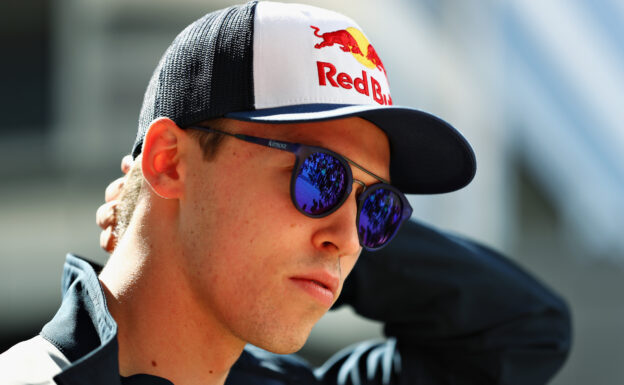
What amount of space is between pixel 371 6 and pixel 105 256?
14.8 feet

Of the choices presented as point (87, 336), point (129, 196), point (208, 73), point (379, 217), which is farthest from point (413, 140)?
point (87, 336)

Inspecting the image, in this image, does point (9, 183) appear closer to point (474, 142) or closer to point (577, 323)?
point (474, 142)

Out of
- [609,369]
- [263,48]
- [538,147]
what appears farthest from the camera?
[538,147]

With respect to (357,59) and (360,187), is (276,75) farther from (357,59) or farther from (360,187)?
(360,187)

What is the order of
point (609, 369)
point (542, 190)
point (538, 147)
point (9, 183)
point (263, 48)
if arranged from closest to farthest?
point (263, 48) < point (609, 369) < point (9, 183) < point (538, 147) < point (542, 190)

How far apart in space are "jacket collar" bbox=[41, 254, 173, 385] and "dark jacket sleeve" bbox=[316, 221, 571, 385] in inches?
41.1

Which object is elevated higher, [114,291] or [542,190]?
[114,291]

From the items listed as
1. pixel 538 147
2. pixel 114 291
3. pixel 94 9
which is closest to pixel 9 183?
pixel 94 9

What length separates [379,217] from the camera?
2.26m

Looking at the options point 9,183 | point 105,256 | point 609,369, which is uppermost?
point 9,183

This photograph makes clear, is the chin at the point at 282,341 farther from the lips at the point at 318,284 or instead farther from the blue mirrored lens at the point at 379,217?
Answer: the blue mirrored lens at the point at 379,217

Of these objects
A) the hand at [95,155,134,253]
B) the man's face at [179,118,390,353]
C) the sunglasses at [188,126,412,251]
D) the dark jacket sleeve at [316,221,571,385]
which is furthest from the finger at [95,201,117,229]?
the dark jacket sleeve at [316,221,571,385]

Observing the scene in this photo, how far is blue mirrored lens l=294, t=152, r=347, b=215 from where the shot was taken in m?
2.04

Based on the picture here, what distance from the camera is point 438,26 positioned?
997 centimetres
